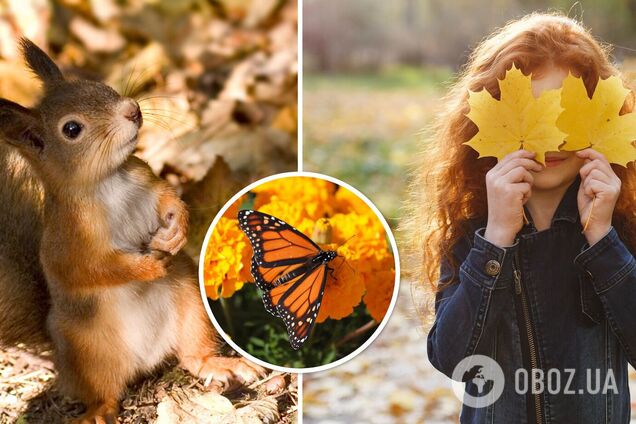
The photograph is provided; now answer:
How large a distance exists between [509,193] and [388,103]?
1351 millimetres

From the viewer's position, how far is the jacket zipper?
147cm

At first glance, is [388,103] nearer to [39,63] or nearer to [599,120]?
[599,120]

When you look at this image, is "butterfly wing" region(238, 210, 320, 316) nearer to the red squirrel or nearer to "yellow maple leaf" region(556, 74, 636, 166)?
the red squirrel

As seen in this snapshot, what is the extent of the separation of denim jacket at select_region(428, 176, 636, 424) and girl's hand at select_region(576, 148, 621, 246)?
0.05 feet

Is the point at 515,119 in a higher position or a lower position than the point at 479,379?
higher

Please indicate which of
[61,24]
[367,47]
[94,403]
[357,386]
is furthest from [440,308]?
[61,24]

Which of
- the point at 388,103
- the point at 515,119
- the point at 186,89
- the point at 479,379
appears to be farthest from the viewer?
the point at 388,103

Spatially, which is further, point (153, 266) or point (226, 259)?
point (226, 259)

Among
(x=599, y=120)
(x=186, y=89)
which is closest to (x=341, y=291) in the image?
(x=599, y=120)

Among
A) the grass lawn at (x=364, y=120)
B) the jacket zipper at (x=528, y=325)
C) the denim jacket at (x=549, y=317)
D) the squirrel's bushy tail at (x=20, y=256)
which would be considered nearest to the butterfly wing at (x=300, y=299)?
the denim jacket at (x=549, y=317)

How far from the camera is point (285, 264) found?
150cm

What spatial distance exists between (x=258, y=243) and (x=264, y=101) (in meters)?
0.95

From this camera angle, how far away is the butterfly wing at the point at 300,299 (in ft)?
4.92

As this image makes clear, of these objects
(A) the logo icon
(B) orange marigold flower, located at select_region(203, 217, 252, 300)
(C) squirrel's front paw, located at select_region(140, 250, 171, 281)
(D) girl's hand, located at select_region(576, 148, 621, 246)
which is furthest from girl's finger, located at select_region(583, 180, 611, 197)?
(C) squirrel's front paw, located at select_region(140, 250, 171, 281)
